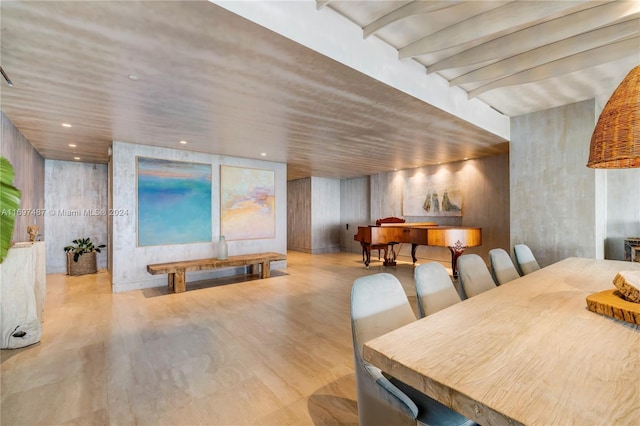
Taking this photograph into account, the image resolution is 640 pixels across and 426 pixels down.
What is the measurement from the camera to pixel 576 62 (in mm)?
3211

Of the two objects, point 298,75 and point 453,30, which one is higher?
point 453,30

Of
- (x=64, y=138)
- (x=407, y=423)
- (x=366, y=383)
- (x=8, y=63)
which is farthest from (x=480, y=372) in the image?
(x=64, y=138)

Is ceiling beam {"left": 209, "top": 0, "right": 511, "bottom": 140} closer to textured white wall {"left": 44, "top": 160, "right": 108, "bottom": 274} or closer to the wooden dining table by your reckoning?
the wooden dining table

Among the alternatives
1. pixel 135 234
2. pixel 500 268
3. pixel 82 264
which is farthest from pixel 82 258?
pixel 500 268

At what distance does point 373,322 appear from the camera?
1473mm

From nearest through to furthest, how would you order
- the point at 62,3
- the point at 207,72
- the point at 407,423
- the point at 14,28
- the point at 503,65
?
1. the point at 407,423
2. the point at 62,3
3. the point at 14,28
4. the point at 207,72
5. the point at 503,65

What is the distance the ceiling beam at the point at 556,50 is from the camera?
2.71m

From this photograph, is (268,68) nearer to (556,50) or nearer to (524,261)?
(556,50)

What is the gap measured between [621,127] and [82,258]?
836cm

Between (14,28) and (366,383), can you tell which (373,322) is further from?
(14,28)

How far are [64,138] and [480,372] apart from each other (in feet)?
20.6

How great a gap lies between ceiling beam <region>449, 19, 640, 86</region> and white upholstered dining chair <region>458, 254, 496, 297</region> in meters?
2.26

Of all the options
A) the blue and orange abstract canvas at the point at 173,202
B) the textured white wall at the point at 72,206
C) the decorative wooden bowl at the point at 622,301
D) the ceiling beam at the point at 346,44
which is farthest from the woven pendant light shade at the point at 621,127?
the textured white wall at the point at 72,206

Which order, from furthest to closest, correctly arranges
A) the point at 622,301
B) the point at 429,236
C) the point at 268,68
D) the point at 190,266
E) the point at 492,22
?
the point at 429,236, the point at 190,266, the point at 268,68, the point at 492,22, the point at 622,301
